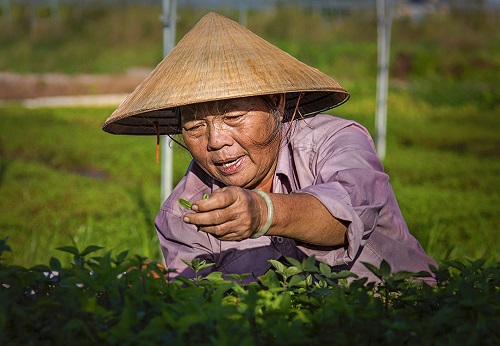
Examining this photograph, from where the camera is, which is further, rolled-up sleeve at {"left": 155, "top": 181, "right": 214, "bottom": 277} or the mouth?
rolled-up sleeve at {"left": 155, "top": 181, "right": 214, "bottom": 277}

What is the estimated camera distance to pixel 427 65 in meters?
18.7

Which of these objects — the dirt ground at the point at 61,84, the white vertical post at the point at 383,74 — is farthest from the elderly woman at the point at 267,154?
the dirt ground at the point at 61,84

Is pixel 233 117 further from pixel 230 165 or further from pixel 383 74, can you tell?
pixel 383 74

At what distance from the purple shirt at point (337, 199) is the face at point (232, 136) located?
0.12 m

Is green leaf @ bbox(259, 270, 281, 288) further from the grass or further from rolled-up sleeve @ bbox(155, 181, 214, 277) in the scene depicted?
the grass

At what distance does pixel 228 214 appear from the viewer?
1398 mm

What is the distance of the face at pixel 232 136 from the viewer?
6.60ft

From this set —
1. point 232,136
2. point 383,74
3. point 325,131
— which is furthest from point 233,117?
point 383,74

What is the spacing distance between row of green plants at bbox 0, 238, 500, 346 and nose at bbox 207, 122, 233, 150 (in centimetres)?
61

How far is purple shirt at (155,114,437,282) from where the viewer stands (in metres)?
1.82

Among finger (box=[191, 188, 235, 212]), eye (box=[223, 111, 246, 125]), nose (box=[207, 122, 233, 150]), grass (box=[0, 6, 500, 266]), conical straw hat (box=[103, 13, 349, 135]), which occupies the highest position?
conical straw hat (box=[103, 13, 349, 135])

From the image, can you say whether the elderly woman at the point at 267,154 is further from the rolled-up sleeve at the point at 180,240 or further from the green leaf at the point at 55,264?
the green leaf at the point at 55,264

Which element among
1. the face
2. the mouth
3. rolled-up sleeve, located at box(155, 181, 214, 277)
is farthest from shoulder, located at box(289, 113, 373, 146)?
rolled-up sleeve, located at box(155, 181, 214, 277)

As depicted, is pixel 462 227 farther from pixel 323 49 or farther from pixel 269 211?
pixel 323 49
